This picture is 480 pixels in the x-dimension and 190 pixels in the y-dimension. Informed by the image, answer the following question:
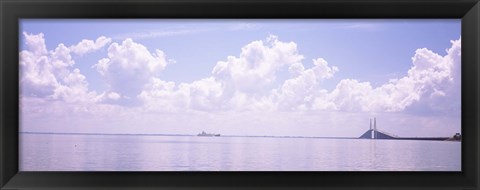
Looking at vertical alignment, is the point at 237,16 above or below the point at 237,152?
above

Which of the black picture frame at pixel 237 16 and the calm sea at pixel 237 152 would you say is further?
the calm sea at pixel 237 152

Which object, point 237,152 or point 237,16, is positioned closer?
point 237,16

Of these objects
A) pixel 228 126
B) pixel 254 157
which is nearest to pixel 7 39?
pixel 228 126

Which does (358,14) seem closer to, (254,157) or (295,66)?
(295,66)

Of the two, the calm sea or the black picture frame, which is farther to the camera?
the calm sea
